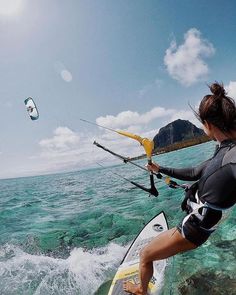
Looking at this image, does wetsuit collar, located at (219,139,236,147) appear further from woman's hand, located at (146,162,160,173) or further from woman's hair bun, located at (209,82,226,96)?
woman's hand, located at (146,162,160,173)

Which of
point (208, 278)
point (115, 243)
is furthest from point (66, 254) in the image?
point (208, 278)

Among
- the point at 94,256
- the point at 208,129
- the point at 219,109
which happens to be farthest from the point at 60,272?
the point at 219,109

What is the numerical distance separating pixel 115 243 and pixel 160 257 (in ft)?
20.7

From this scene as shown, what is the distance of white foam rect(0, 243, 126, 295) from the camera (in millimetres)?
7195

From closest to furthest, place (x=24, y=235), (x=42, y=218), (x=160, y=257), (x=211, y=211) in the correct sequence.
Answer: (x=211, y=211) < (x=160, y=257) < (x=24, y=235) < (x=42, y=218)

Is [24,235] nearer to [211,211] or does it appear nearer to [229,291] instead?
[229,291]

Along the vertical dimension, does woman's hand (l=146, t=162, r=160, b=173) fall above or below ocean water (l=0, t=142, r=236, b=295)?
above

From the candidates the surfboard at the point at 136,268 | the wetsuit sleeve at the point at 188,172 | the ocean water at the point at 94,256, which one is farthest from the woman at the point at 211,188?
the ocean water at the point at 94,256

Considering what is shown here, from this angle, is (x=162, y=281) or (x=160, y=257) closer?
(x=160, y=257)

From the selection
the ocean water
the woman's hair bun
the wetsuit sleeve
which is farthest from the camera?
the ocean water

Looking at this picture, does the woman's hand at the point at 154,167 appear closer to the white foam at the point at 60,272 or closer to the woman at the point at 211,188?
the woman at the point at 211,188

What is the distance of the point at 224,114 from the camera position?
3439 mm

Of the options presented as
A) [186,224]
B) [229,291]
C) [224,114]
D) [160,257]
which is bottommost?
[229,291]

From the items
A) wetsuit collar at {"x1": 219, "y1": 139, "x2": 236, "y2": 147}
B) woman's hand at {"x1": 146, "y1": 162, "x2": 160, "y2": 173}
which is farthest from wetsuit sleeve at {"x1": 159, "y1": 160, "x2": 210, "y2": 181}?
wetsuit collar at {"x1": 219, "y1": 139, "x2": 236, "y2": 147}
